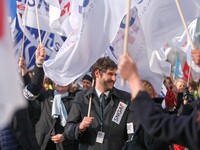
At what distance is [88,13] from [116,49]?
21.6 inches

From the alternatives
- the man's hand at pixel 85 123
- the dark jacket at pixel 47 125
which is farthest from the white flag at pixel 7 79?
the dark jacket at pixel 47 125

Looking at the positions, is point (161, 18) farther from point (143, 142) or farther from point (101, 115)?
point (143, 142)

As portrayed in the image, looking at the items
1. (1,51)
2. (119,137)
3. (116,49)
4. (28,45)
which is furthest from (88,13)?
(1,51)

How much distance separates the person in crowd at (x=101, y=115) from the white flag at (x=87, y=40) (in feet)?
1.23

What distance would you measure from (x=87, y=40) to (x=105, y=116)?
1037mm

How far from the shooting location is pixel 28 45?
8.29m

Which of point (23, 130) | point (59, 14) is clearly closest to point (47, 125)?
point (59, 14)

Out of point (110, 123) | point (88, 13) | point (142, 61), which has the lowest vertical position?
point (110, 123)

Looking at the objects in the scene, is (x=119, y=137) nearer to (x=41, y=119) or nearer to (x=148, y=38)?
(x=148, y=38)

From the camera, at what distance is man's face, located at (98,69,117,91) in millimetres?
5786

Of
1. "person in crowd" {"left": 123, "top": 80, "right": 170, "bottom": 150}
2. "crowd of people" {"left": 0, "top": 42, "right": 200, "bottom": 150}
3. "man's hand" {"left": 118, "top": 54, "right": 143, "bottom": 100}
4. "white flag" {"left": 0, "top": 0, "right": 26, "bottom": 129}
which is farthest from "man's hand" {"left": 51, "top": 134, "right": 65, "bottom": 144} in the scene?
"white flag" {"left": 0, "top": 0, "right": 26, "bottom": 129}

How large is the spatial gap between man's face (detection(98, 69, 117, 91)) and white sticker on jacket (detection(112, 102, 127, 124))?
21 centimetres

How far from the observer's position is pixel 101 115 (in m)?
5.71

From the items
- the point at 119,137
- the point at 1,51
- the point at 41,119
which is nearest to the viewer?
the point at 1,51
